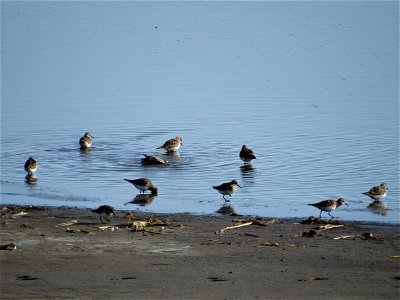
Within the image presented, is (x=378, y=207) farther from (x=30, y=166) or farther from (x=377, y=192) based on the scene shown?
(x=30, y=166)

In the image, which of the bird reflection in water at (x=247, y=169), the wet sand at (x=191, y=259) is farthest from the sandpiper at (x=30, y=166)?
the bird reflection in water at (x=247, y=169)

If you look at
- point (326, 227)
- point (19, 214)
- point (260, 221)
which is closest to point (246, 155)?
point (260, 221)

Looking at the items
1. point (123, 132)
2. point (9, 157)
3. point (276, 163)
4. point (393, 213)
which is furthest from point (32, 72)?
point (393, 213)

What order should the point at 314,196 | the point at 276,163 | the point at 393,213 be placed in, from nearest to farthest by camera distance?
1. the point at 393,213
2. the point at 314,196
3. the point at 276,163

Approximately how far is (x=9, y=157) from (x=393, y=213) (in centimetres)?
923

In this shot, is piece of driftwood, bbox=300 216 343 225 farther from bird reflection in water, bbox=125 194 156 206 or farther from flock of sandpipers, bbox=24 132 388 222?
bird reflection in water, bbox=125 194 156 206

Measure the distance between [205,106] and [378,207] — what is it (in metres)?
12.3

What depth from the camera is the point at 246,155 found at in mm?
20094

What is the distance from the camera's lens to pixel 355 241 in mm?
12906

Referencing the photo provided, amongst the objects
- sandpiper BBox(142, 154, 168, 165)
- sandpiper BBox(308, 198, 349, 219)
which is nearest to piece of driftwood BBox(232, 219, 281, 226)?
sandpiper BBox(308, 198, 349, 219)

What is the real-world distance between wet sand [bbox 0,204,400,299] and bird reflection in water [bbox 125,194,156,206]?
181 centimetres

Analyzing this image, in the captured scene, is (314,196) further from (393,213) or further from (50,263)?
(50,263)

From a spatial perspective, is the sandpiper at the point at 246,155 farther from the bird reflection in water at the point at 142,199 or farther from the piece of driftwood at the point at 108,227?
the piece of driftwood at the point at 108,227

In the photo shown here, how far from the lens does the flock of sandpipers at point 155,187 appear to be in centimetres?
1502
